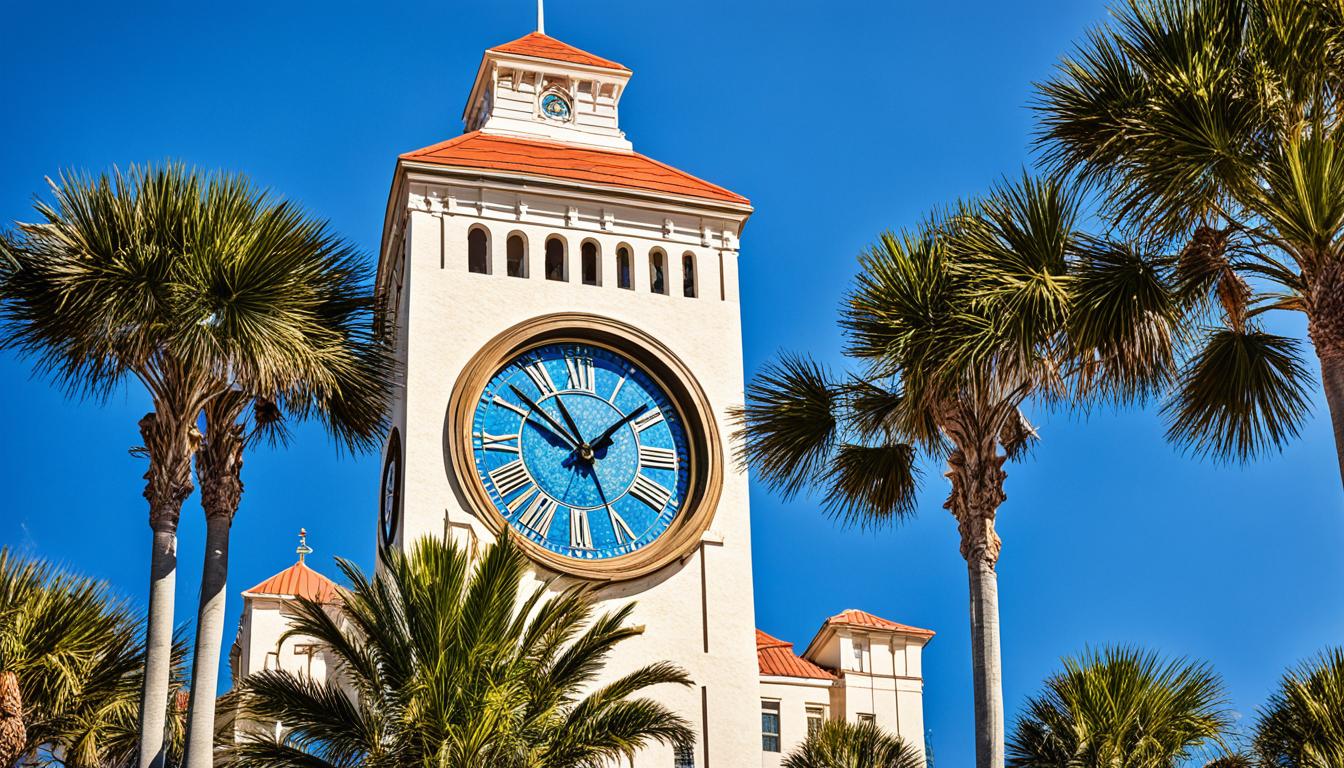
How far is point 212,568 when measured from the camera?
24.7m

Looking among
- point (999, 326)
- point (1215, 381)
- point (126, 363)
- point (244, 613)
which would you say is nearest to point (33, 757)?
point (126, 363)

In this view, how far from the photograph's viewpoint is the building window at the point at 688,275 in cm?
3953

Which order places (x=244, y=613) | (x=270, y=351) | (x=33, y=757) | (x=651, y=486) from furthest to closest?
(x=244, y=613)
(x=651, y=486)
(x=33, y=757)
(x=270, y=351)

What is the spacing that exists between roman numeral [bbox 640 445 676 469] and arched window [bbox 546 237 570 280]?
12.0 ft

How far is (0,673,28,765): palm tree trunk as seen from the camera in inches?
981

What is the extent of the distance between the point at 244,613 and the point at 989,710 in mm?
25616

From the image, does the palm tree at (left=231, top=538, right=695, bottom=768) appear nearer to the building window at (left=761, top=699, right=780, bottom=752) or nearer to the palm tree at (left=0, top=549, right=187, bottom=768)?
the palm tree at (left=0, top=549, right=187, bottom=768)

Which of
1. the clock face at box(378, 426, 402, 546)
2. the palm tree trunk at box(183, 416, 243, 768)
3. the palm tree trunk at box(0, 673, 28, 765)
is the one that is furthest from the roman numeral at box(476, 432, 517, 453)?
the palm tree trunk at box(0, 673, 28, 765)

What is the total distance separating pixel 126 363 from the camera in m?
24.6

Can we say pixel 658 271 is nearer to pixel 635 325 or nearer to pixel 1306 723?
pixel 635 325

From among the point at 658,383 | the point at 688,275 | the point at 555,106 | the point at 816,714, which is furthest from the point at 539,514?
the point at 816,714

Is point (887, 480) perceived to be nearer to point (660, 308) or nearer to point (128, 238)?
point (128, 238)

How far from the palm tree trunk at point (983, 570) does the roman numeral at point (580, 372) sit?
14.1m

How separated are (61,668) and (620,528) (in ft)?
43.2
